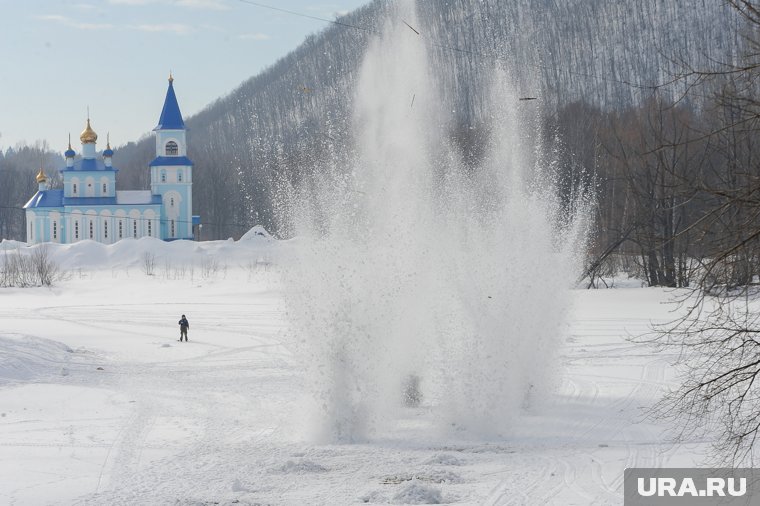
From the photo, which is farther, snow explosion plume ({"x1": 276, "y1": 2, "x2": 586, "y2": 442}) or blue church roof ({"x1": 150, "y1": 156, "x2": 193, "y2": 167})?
blue church roof ({"x1": 150, "y1": 156, "x2": 193, "y2": 167})

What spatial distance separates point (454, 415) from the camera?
16.6 metres

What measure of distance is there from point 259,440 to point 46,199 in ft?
272

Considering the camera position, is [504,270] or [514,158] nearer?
[504,270]

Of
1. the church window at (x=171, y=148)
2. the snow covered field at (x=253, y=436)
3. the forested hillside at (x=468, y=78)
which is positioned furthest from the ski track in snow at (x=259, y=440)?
the church window at (x=171, y=148)

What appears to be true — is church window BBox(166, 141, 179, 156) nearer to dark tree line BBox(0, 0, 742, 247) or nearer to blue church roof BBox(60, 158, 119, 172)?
blue church roof BBox(60, 158, 119, 172)

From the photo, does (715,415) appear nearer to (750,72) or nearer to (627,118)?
(750,72)

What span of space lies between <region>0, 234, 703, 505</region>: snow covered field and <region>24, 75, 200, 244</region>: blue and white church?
5634 cm

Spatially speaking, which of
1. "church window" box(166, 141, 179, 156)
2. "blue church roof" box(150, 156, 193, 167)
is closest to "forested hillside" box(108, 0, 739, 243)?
"blue church roof" box(150, 156, 193, 167)

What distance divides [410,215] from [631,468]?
7725 mm

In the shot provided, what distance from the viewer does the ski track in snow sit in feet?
40.8

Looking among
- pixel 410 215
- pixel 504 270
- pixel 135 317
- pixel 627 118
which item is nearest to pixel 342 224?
pixel 410 215

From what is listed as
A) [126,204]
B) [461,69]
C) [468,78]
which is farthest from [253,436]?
[461,69]

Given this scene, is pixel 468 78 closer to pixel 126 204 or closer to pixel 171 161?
pixel 171 161

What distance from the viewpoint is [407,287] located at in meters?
17.7
